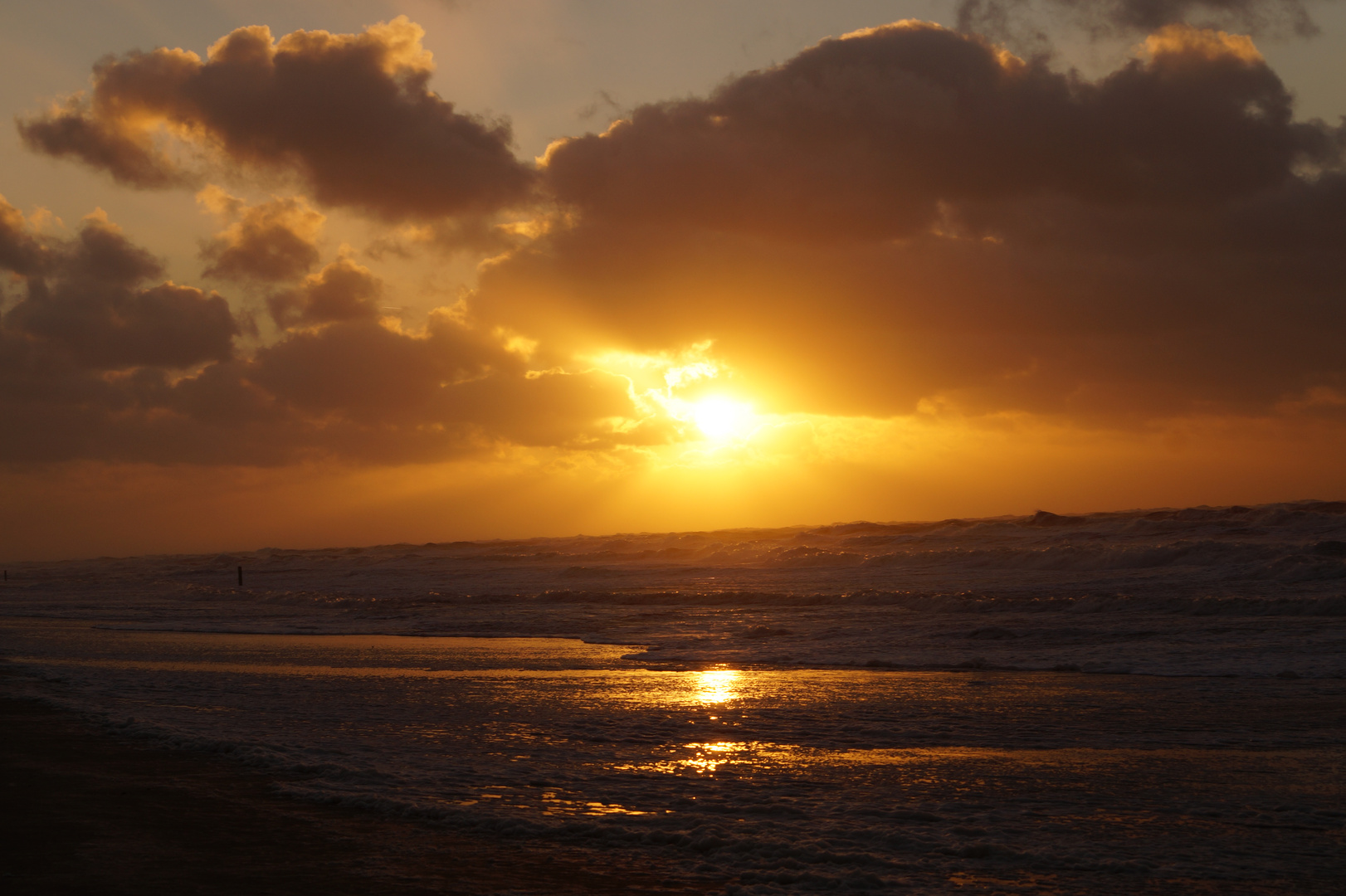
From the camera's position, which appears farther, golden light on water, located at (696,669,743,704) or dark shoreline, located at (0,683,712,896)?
golden light on water, located at (696,669,743,704)

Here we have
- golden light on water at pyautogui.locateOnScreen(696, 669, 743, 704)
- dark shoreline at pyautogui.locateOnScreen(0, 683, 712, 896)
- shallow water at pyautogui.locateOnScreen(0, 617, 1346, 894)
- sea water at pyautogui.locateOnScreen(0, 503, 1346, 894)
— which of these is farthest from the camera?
golden light on water at pyautogui.locateOnScreen(696, 669, 743, 704)

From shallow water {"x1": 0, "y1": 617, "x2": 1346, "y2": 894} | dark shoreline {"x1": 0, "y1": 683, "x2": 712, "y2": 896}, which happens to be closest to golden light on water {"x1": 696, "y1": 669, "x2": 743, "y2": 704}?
shallow water {"x1": 0, "y1": 617, "x2": 1346, "y2": 894}

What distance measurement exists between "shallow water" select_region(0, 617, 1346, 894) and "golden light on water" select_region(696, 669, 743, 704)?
0.29 feet

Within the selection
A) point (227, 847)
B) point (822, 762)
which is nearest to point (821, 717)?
point (822, 762)

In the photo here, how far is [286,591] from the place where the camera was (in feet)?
146

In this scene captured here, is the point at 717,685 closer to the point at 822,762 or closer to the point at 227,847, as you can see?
the point at 822,762

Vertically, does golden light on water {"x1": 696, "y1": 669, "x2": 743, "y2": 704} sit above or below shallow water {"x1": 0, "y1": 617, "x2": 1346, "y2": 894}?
below

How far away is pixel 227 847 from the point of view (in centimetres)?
633

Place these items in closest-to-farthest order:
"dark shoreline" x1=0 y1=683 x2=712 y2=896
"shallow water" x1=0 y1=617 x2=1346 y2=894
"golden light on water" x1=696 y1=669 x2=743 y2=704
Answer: "dark shoreline" x1=0 y1=683 x2=712 y2=896
"shallow water" x1=0 y1=617 x2=1346 y2=894
"golden light on water" x1=696 y1=669 x2=743 y2=704

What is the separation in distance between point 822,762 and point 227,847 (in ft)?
16.5

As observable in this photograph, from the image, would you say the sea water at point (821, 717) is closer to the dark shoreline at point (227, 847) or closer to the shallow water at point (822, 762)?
the shallow water at point (822, 762)

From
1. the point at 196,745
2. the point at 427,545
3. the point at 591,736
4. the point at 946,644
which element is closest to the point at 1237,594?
Answer: the point at 946,644

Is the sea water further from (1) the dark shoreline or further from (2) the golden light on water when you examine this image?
(1) the dark shoreline

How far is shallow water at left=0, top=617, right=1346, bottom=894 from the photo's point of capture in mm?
6180
